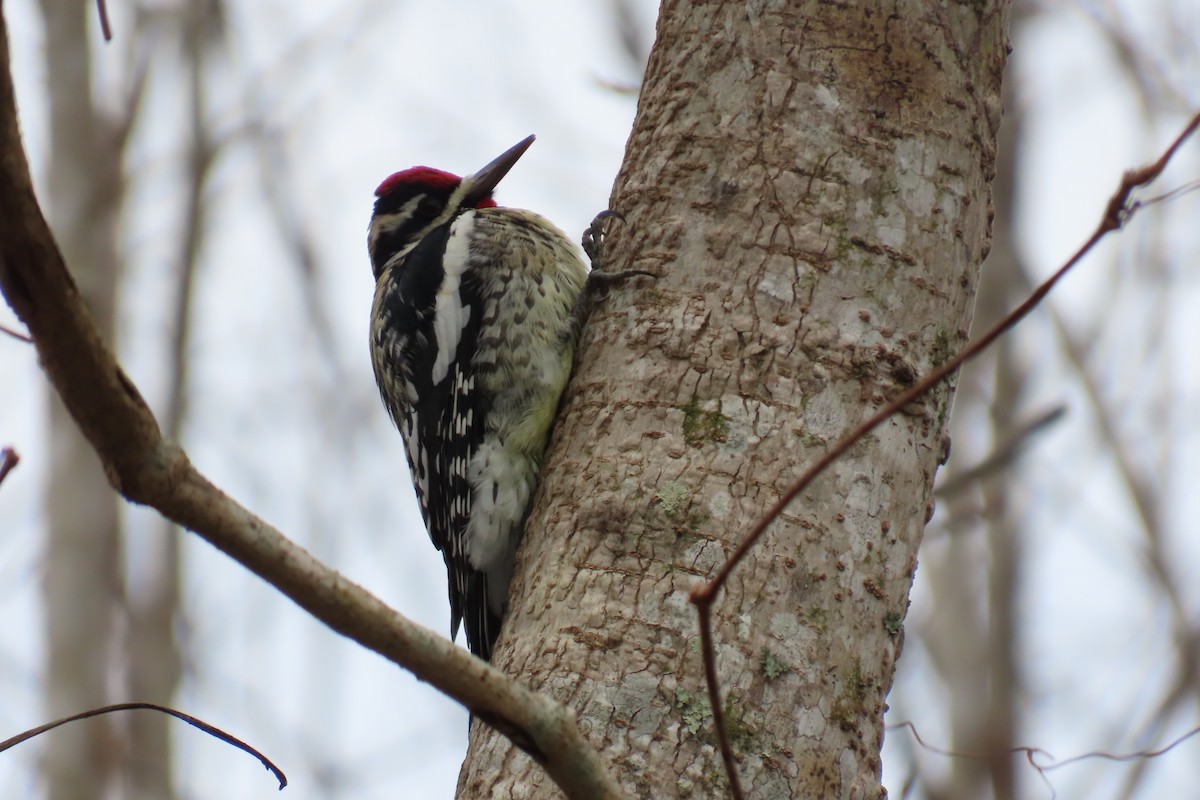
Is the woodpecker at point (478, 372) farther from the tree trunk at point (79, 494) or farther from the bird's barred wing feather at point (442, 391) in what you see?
the tree trunk at point (79, 494)

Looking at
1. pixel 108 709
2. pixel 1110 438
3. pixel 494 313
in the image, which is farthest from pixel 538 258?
pixel 1110 438

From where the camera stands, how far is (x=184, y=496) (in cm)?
128

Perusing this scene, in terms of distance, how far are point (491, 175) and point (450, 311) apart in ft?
2.77

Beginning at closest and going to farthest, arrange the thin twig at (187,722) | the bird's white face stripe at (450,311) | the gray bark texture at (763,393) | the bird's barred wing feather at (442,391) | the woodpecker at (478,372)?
the thin twig at (187,722) → the gray bark texture at (763,393) → the woodpecker at (478,372) → the bird's barred wing feather at (442,391) → the bird's white face stripe at (450,311)

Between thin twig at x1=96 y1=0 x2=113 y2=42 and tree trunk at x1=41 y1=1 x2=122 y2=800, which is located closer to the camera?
thin twig at x1=96 y1=0 x2=113 y2=42

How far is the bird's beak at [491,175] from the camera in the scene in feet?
13.8

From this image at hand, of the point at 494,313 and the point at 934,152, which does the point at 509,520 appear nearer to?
the point at 494,313

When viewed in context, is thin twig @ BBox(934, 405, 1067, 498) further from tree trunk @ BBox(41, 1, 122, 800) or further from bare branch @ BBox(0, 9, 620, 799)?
tree trunk @ BBox(41, 1, 122, 800)

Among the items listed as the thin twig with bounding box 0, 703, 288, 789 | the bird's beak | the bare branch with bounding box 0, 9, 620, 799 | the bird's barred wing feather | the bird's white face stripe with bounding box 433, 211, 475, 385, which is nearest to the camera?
the bare branch with bounding box 0, 9, 620, 799

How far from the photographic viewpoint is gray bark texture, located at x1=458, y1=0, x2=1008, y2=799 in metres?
2.05

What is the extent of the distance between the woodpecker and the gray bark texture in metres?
0.46

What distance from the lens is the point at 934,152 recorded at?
2.56 m

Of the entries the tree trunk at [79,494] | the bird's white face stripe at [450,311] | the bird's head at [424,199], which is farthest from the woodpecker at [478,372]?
the tree trunk at [79,494]

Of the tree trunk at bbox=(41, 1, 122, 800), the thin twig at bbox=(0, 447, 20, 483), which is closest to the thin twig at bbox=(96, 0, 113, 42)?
the thin twig at bbox=(0, 447, 20, 483)
